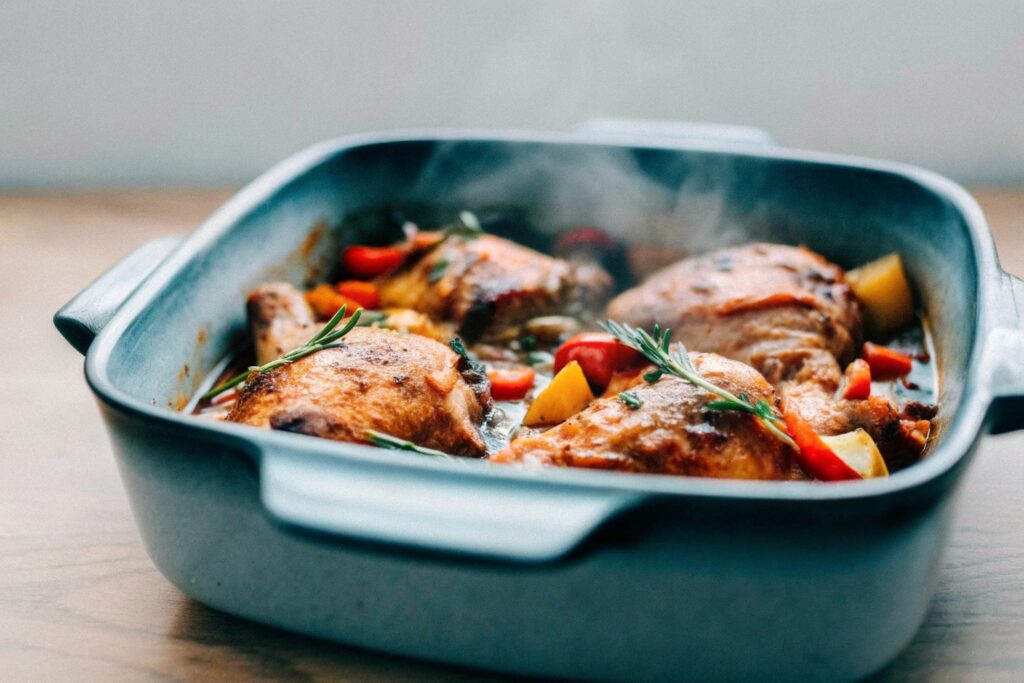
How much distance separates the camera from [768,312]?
1976 mm

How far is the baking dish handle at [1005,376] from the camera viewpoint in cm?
127

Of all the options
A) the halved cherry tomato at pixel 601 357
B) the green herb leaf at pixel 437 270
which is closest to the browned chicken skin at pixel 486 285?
the green herb leaf at pixel 437 270

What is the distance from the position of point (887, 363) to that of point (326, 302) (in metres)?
1.16

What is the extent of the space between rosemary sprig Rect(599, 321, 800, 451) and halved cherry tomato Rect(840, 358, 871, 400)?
0.31 metres

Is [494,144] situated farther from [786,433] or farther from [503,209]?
[786,433]

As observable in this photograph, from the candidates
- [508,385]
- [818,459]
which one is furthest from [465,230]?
[818,459]

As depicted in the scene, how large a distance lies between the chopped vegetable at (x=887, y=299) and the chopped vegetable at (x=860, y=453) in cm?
58

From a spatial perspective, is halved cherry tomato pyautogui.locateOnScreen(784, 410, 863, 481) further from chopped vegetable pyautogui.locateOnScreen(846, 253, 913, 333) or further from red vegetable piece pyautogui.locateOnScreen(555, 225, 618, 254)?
red vegetable piece pyautogui.locateOnScreen(555, 225, 618, 254)

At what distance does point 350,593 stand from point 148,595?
1.55ft

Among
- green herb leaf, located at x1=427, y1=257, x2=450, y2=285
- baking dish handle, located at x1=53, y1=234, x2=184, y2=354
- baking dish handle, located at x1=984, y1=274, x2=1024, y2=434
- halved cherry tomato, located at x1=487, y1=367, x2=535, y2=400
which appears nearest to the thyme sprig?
green herb leaf, located at x1=427, y1=257, x2=450, y2=285

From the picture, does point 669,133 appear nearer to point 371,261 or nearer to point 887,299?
point 887,299

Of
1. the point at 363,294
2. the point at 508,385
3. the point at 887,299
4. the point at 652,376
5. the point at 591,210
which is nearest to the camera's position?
the point at 652,376

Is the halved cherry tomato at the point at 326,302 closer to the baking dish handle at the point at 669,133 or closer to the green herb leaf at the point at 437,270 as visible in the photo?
the green herb leaf at the point at 437,270

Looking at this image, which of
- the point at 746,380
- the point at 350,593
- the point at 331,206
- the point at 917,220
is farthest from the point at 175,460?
the point at 917,220
